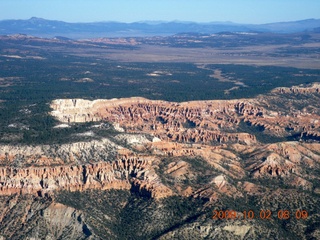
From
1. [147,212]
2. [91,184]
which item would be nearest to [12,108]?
[91,184]

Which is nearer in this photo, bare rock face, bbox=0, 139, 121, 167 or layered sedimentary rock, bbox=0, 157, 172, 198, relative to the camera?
layered sedimentary rock, bbox=0, 157, 172, 198

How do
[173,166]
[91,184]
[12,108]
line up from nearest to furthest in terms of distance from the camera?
[91,184] < [173,166] < [12,108]

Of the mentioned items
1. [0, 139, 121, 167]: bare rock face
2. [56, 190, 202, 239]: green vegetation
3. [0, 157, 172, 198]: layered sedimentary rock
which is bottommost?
[56, 190, 202, 239]: green vegetation

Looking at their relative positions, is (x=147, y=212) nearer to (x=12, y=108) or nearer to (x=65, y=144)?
(x=65, y=144)

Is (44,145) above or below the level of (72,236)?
above

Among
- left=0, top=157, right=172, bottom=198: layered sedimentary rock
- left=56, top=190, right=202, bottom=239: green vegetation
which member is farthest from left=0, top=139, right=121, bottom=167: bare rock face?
left=56, top=190, right=202, bottom=239: green vegetation

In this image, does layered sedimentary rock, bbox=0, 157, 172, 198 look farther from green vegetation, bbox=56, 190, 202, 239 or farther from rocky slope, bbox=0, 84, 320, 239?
green vegetation, bbox=56, 190, 202, 239
